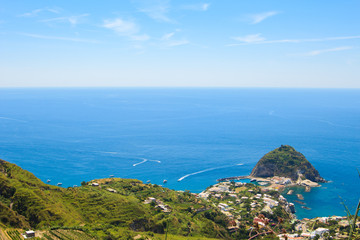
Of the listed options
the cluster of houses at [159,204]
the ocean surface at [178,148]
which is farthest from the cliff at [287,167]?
the cluster of houses at [159,204]

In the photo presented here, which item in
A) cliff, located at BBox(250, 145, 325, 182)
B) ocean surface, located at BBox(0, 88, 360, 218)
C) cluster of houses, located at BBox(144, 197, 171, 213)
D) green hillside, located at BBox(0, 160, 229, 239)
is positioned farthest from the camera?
cliff, located at BBox(250, 145, 325, 182)

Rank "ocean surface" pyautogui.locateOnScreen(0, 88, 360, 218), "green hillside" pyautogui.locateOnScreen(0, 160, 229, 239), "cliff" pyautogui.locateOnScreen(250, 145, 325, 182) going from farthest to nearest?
"cliff" pyautogui.locateOnScreen(250, 145, 325, 182) → "ocean surface" pyautogui.locateOnScreen(0, 88, 360, 218) → "green hillside" pyautogui.locateOnScreen(0, 160, 229, 239)

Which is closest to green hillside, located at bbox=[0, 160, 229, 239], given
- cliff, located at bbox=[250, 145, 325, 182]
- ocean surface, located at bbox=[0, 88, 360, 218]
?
ocean surface, located at bbox=[0, 88, 360, 218]

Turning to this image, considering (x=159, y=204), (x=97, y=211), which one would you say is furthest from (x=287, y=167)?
(x=97, y=211)

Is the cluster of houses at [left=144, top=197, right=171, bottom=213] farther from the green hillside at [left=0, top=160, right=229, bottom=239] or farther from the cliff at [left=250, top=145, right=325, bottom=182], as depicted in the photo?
the cliff at [left=250, top=145, right=325, bottom=182]

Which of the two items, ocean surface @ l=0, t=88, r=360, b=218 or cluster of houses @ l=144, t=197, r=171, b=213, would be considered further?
ocean surface @ l=0, t=88, r=360, b=218
